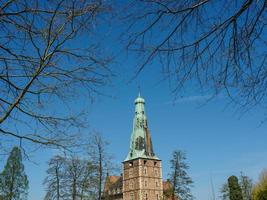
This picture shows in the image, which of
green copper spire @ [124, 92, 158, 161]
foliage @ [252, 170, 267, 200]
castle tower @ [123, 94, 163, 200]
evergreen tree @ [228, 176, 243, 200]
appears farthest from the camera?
green copper spire @ [124, 92, 158, 161]

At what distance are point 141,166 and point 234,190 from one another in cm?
2676

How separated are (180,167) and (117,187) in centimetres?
5062

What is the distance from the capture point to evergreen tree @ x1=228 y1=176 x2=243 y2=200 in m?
48.8

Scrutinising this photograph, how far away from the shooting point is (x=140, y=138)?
75.5m

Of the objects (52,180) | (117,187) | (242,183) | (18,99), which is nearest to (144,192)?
(117,187)

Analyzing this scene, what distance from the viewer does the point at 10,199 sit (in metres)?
34.3

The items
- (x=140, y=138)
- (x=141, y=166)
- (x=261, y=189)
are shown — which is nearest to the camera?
(x=261, y=189)

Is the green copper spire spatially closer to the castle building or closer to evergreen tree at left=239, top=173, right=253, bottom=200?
the castle building

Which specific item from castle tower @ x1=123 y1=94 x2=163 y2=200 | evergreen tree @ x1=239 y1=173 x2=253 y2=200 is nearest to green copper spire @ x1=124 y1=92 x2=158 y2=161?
castle tower @ x1=123 y1=94 x2=163 y2=200

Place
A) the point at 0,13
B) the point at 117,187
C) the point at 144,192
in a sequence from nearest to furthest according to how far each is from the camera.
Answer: the point at 0,13 → the point at 144,192 → the point at 117,187

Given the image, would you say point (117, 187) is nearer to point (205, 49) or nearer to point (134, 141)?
point (134, 141)

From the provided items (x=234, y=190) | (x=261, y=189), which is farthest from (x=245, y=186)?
(x=261, y=189)

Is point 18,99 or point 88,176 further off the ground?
point 88,176

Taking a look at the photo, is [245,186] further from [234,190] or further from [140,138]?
[140,138]
